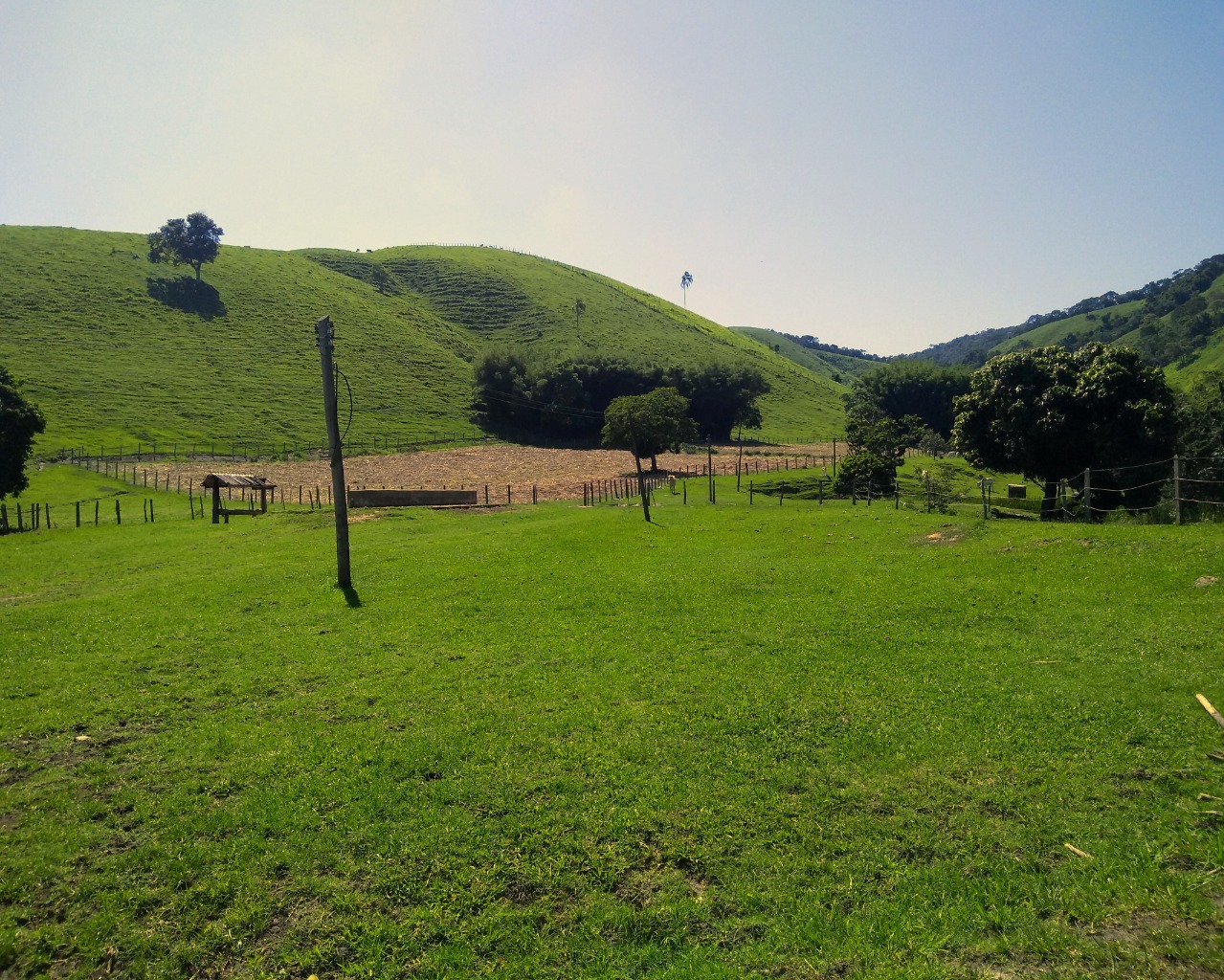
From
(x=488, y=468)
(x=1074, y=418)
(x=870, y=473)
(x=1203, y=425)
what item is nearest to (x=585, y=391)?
(x=488, y=468)

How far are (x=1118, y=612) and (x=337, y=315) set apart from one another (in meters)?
151

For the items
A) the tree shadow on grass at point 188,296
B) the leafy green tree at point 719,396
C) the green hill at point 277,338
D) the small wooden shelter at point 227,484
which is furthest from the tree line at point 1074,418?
the tree shadow on grass at point 188,296

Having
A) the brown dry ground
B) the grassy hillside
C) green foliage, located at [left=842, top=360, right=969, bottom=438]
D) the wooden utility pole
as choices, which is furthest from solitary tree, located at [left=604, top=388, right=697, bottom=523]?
green foliage, located at [left=842, top=360, right=969, bottom=438]

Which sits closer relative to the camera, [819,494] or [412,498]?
[819,494]

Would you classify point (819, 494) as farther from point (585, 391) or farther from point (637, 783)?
point (585, 391)

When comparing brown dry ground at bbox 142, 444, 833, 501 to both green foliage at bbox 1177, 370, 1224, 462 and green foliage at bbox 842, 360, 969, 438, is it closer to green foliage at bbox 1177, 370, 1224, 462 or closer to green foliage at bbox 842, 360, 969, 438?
green foliage at bbox 1177, 370, 1224, 462

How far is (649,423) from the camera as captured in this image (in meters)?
68.1

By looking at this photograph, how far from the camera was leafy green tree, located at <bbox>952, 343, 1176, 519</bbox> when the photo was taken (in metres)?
38.1

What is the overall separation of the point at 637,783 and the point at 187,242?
551ft

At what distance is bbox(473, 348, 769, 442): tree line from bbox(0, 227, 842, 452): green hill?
21.3ft

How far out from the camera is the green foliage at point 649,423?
66250mm

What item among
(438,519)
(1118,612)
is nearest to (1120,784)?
(1118,612)

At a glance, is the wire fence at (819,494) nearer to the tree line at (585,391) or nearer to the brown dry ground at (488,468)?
the brown dry ground at (488,468)

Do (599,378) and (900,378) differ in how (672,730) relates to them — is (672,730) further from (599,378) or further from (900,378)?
(900,378)
